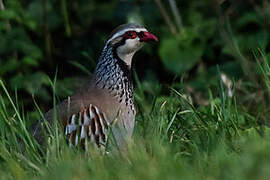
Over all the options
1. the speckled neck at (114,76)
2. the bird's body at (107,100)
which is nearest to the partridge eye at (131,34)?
the bird's body at (107,100)

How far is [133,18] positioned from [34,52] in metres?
1.10

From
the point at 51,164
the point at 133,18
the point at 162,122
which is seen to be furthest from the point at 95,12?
the point at 51,164

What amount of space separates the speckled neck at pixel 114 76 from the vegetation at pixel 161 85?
0.63 feet

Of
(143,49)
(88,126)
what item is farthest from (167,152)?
(143,49)

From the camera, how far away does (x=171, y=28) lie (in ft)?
21.0

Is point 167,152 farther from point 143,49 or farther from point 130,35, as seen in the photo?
point 143,49

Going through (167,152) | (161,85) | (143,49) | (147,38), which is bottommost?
(143,49)

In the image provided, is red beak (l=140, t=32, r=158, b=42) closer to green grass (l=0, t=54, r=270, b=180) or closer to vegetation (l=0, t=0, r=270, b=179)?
vegetation (l=0, t=0, r=270, b=179)

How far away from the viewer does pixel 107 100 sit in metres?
4.12

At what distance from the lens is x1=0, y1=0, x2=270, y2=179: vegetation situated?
2889 mm

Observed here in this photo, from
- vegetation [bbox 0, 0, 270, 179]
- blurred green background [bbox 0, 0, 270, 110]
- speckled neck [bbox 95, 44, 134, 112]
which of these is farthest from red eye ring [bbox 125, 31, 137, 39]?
blurred green background [bbox 0, 0, 270, 110]

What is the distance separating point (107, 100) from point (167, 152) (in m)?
1.31

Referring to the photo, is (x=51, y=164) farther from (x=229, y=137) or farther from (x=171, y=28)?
(x=171, y=28)

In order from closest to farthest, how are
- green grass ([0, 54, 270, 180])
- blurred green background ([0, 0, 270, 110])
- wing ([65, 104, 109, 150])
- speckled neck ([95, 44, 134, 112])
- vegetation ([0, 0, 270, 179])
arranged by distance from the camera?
green grass ([0, 54, 270, 180])
vegetation ([0, 0, 270, 179])
wing ([65, 104, 109, 150])
speckled neck ([95, 44, 134, 112])
blurred green background ([0, 0, 270, 110])
